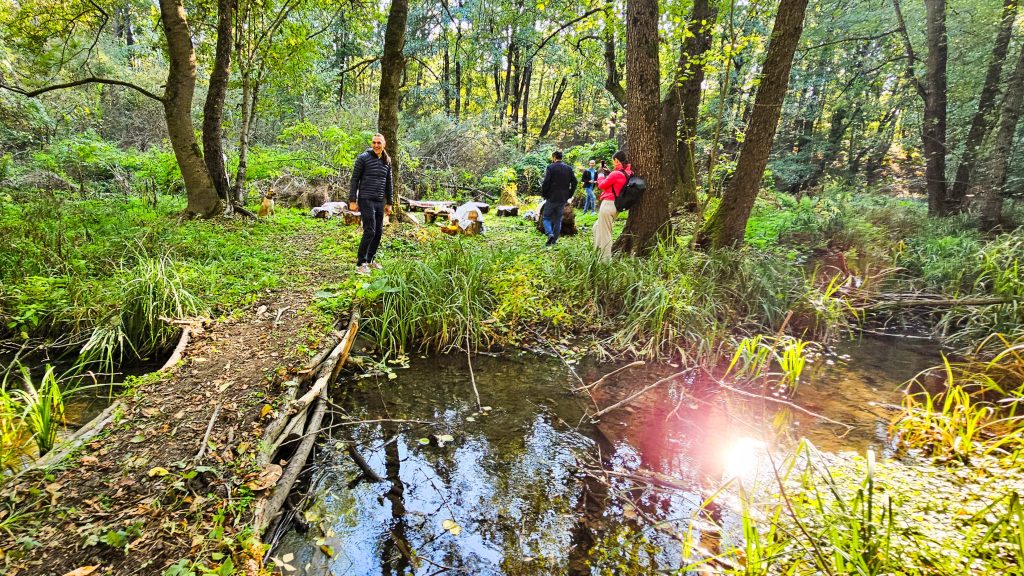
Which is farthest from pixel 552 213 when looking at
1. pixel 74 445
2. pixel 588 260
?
pixel 74 445

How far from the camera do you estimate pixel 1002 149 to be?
26.0ft

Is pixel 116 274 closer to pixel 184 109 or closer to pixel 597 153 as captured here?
pixel 184 109

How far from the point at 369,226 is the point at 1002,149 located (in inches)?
457

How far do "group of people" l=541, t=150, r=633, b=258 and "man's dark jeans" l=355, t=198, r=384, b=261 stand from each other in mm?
3396

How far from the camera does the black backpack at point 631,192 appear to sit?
6.29 meters

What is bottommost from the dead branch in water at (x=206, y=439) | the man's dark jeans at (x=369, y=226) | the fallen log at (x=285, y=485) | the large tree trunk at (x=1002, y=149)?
the fallen log at (x=285, y=485)

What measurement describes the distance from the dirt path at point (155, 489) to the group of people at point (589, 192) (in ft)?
16.5

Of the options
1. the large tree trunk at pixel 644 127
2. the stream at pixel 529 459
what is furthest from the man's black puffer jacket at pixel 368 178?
the large tree trunk at pixel 644 127

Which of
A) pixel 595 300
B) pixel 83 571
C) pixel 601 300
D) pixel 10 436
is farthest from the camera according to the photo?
pixel 601 300

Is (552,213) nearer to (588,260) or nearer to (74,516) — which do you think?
(588,260)

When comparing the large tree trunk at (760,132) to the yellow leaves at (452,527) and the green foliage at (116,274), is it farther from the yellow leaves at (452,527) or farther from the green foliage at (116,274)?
the green foliage at (116,274)

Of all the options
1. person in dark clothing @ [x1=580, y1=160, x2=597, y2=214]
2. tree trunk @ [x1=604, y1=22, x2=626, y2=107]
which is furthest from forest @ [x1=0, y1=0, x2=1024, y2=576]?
person in dark clothing @ [x1=580, y1=160, x2=597, y2=214]

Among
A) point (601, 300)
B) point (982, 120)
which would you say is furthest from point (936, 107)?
point (601, 300)

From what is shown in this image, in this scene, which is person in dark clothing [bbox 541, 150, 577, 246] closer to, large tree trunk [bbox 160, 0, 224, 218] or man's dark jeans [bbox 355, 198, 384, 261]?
man's dark jeans [bbox 355, 198, 384, 261]
